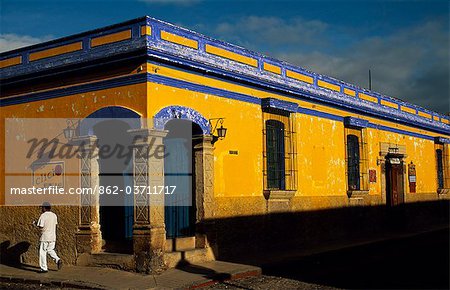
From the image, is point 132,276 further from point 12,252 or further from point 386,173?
point 386,173

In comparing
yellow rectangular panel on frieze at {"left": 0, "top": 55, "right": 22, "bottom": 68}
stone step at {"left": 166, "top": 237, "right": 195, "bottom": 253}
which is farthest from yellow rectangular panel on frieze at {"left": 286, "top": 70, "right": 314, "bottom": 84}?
yellow rectangular panel on frieze at {"left": 0, "top": 55, "right": 22, "bottom": 68}

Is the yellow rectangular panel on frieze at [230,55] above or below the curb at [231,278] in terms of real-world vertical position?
above

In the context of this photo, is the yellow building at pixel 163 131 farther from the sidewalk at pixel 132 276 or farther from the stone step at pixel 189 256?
the sidewalk at pixel 132 276

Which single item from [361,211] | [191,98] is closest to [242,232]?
[191,98]

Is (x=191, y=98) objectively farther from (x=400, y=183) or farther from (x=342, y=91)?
Answer: (x=400, y=183)

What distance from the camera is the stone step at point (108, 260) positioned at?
10.8 metres

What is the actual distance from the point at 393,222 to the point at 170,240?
34.8 ft

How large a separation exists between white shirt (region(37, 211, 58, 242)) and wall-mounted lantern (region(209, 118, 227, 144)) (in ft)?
11.9

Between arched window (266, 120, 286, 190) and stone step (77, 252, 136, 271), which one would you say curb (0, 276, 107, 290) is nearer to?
stone step (77, 252, 136, 271)

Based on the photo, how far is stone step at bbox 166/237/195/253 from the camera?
1193cm

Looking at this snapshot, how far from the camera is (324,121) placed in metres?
16.5

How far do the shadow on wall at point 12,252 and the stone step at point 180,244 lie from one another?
330cm

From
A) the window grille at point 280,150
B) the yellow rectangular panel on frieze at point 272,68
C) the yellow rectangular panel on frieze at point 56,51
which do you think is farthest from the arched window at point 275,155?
the yellow rectangular panel on frieze at point 56,51

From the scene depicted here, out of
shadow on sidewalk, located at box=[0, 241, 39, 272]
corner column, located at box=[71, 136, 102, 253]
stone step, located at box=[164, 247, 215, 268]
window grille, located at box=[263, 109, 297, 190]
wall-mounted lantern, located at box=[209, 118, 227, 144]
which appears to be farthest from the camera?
window grille, located at box=[263, 109, 297, 190]
